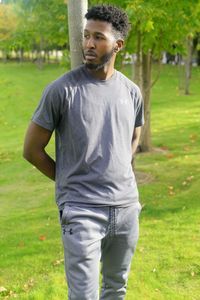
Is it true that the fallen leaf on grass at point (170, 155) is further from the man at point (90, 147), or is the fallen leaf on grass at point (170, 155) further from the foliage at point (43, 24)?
the man at point (90, 147)

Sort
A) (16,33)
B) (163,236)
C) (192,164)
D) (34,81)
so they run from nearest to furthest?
(163,236) < (16,33) < (192,164) < (34,81)

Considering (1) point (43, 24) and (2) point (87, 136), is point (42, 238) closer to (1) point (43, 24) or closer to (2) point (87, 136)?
(2) point (87, 136)

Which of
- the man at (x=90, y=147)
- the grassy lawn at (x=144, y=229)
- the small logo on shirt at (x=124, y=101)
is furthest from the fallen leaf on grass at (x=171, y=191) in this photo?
the small logo on shirt at (x=124, y=101)

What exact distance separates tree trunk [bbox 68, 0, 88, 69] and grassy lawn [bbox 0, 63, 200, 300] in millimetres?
2325

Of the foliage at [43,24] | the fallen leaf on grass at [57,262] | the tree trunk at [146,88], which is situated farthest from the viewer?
the tree trunk at [146,88]

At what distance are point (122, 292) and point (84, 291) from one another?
0.60m

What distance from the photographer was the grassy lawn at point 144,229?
191 inches

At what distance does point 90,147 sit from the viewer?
296 cm

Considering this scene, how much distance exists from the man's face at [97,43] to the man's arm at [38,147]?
50cm

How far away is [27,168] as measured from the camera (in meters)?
11.8

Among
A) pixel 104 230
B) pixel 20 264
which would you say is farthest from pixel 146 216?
pixel 104 230

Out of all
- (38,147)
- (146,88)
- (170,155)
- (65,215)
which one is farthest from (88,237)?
(170,155)

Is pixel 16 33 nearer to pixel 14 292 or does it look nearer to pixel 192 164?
pixel 192 164

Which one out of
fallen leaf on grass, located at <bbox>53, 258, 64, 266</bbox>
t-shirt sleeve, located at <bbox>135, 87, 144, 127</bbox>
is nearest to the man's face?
t-shirt sleeve, located at <bbox>135, 87, 144, 127</bbox>
